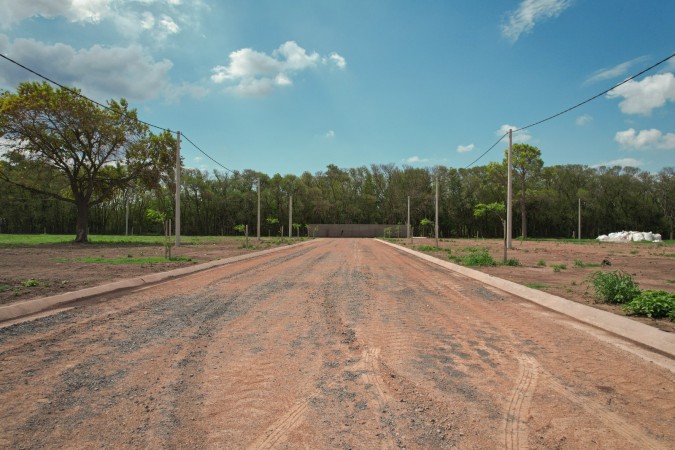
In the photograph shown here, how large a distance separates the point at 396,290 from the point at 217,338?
17.6 ft

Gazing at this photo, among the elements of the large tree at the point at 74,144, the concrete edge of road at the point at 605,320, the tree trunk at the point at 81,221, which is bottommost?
the concrete edge of road at the point at 605,320

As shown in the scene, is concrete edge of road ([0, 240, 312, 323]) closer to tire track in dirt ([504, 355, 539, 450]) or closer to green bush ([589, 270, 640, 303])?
tire track in dirt ([504, 355, 539, 450])

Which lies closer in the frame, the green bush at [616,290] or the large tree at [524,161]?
the green bush at [616,290]

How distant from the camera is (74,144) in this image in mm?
32688

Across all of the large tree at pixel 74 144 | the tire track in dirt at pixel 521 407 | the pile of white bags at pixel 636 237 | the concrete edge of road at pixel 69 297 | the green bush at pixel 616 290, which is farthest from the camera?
the pile of white bags at pixel 636 237

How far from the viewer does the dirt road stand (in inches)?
116

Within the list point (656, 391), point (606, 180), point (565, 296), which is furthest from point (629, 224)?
point (656, 391)

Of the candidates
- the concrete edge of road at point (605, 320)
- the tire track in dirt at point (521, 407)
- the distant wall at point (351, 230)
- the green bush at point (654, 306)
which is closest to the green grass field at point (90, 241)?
the concrete edge of road at point (605, 320)

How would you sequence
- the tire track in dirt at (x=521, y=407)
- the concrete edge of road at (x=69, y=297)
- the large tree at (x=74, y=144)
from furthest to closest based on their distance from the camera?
the large tree at (x=74, y=144) → the concrete edge of road at (x=69, y=297) → the tire track in dirt at (x=521, y=407)

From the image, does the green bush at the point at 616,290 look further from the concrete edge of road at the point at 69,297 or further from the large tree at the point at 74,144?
the large tree at the point at 74,144

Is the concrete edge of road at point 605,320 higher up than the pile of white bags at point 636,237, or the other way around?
the pile of white bags at point 636,237

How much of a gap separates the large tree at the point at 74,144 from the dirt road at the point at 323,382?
88.5 ft

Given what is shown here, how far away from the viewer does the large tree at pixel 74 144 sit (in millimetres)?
29484

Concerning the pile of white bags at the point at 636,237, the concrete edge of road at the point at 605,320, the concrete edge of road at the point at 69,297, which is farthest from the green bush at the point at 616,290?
the pile of white bags at the point at 636,237
